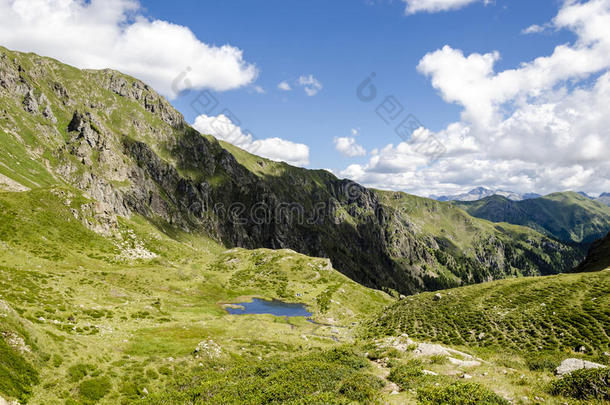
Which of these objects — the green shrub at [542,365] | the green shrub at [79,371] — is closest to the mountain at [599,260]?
the green shrub at [542,365]

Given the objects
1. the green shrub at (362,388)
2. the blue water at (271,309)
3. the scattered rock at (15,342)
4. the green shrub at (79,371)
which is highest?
the scattered rock at (15,342)

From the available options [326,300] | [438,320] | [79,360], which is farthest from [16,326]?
[326,300]

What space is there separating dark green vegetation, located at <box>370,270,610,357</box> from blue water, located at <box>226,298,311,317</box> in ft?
145

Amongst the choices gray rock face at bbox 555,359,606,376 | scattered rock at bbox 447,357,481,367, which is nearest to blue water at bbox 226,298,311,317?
scattered rock at bbox 447,357,481,367

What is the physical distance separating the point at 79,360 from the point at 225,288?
101393mm

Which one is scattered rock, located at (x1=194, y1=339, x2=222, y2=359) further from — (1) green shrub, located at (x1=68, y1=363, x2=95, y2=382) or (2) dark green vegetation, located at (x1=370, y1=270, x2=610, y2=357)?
(2) dark green vegetation, located at (x1=370, y1=270, x2=610, y2=357)

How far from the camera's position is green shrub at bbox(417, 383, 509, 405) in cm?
1396

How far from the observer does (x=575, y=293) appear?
51.5 metres

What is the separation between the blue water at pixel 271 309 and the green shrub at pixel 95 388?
232ft

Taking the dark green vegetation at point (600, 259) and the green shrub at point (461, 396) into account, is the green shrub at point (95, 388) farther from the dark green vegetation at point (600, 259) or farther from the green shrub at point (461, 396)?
the dark green vegetation at point (600, 259)

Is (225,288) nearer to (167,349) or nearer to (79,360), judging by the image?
(167,349)

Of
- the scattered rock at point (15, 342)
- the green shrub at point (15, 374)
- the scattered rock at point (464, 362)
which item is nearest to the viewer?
the green shrub at point (15, 374)

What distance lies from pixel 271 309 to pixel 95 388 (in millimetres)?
83976

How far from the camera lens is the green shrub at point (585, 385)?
538 inches
